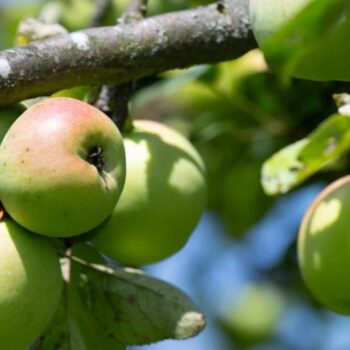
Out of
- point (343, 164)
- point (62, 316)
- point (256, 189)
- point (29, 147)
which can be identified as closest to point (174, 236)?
point (62, 316)

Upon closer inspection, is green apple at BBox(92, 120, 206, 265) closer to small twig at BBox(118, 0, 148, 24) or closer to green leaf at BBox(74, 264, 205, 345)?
green leaf at BBox(74, 264, 205, 345)

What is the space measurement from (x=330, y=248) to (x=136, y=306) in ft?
0.77

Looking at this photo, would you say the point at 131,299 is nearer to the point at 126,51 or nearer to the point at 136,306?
the point at 136,306

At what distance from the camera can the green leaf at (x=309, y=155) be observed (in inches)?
52.5

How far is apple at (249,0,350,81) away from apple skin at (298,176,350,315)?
0.80 ft

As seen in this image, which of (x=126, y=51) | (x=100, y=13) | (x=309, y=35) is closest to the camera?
(x=309, y=35)

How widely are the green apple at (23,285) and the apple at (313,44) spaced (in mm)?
313

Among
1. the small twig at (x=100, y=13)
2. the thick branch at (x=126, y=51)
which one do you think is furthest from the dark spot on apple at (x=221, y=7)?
the small twig at (x=100, y=13)

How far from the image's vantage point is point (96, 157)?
1.09m

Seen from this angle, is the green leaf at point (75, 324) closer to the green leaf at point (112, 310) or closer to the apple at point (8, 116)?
the green leaf at point (112, 310)

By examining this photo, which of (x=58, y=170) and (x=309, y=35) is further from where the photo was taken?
(x=58, y=170)

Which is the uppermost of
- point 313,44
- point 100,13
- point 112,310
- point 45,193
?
point 313,44

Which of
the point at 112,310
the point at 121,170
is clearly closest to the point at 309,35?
the point at 121,170

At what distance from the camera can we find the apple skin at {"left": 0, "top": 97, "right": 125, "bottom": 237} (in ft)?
3.43
